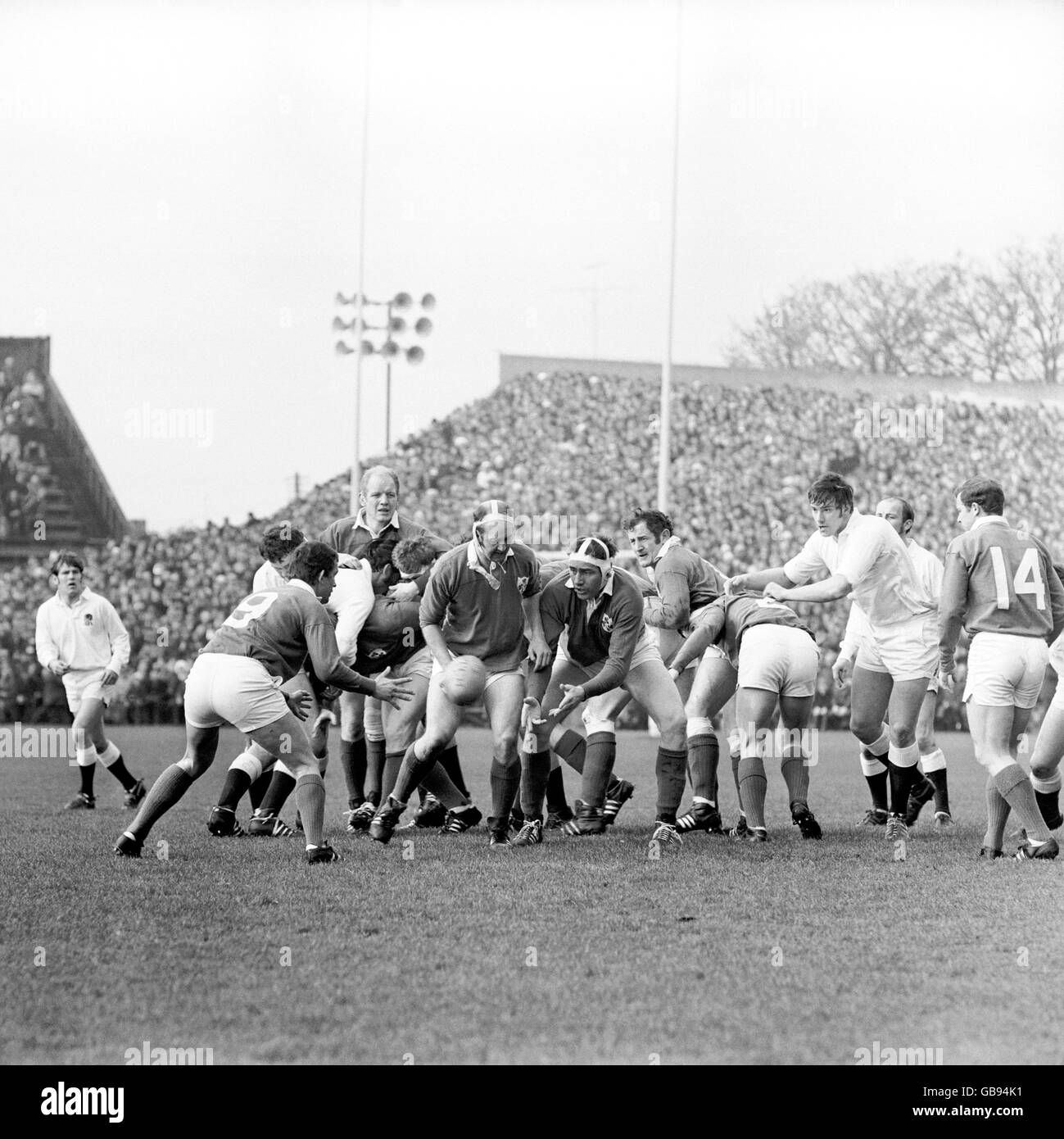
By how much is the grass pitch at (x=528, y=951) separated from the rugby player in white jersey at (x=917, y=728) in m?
0.72

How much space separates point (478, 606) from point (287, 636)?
1.21 metres

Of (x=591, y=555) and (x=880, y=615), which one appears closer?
(x=591, y=555)

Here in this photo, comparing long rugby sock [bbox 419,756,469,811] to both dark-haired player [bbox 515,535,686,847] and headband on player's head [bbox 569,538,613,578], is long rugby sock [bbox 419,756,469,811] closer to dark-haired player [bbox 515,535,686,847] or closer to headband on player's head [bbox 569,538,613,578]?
dark-haired player [bbox 515,535,686,847]

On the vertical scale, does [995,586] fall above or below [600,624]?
above

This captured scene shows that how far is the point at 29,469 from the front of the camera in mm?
34250

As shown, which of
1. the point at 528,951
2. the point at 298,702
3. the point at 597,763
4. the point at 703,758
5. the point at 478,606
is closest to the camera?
the point at 528,951

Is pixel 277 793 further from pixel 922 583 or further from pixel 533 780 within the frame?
pixel 922 583

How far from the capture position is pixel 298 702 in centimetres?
802

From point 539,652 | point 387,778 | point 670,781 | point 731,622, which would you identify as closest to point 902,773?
point 731,622

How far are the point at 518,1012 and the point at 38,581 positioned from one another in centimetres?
2584

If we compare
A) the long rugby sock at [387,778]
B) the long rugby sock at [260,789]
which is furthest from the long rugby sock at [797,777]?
the long rugby sock at [260,789]

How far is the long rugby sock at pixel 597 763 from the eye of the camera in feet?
30.3

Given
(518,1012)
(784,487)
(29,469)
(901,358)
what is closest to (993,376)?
(901,358)

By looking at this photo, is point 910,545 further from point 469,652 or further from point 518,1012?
point 518,1012
